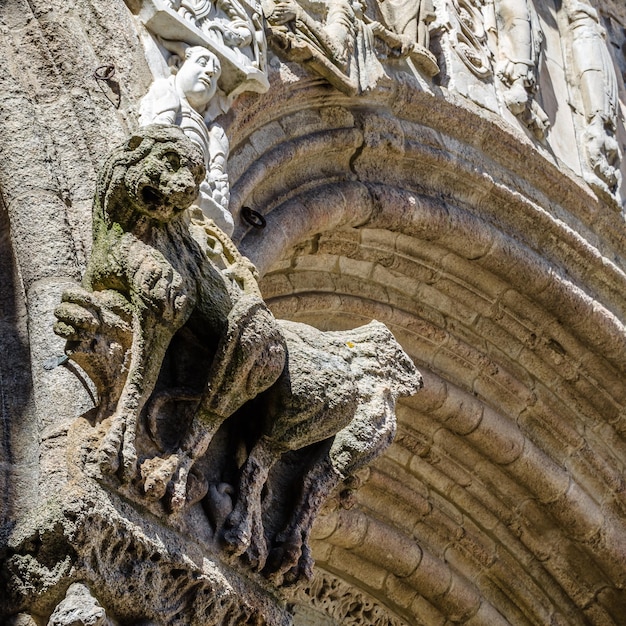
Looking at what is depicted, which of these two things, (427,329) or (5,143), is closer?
(5,143)

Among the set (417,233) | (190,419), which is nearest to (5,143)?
(190,419)

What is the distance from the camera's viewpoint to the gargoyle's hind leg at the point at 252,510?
3076mm

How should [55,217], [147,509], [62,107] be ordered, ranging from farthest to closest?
[62,107] < [55,217] < [147,509]

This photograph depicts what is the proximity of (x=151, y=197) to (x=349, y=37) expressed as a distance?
2.44m

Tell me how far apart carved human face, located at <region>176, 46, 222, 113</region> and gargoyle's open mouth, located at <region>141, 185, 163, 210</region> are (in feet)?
3.42

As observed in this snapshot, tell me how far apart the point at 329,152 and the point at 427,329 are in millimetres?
1097

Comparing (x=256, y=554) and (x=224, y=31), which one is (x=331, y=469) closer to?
(x=256, y=554)

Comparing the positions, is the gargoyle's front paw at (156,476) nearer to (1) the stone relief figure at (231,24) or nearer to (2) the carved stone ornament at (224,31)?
(2) the carved stone ornament at (224,31)

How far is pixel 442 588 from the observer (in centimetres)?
603

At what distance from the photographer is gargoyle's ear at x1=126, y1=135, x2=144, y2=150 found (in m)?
3.18

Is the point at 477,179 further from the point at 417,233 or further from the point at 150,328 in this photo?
the point at 150,328

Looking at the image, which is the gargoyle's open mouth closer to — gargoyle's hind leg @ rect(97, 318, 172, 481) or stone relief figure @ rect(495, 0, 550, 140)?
gargoyle's hind leg @ rect(97, 318, 172, 481)

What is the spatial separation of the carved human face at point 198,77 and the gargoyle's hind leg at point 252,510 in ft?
4.30

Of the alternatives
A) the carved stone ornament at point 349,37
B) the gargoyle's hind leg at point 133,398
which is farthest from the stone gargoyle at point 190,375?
the carved stone ornament at point 349,37
